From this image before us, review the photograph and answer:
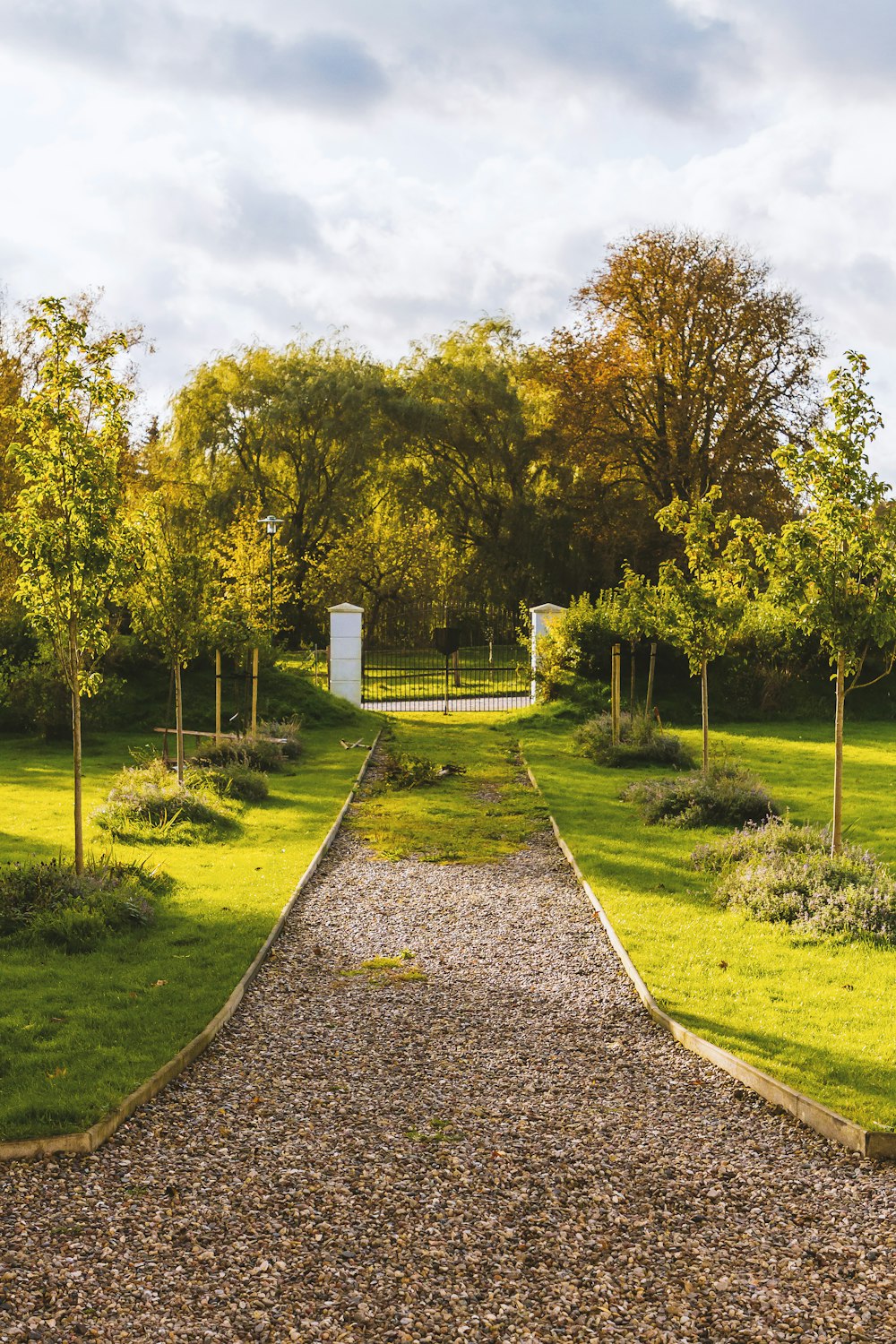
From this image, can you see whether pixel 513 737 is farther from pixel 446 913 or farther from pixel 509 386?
pixel 509 386

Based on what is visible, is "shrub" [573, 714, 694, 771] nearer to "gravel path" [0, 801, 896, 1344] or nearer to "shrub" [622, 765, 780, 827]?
"shrub" [622, 765, 780, 827]

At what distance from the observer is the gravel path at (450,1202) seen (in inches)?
160

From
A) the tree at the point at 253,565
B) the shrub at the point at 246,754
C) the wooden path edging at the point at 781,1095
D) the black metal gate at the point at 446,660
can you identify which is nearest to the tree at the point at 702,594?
the shrub at the point at 246,754

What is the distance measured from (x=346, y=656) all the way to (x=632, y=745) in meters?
9.34

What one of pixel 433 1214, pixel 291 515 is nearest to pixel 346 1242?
pixel 433 1214

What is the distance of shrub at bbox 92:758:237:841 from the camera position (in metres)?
13.0

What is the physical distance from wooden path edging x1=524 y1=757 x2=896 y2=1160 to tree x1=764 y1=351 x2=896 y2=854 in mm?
4056

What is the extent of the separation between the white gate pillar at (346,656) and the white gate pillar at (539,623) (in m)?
4.22

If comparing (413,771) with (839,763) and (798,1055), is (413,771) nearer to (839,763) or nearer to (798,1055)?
(839,763)

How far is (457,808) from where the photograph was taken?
15461mm

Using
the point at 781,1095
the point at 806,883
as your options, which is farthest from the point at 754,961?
the point at 781,1095

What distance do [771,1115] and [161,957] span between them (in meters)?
4.68

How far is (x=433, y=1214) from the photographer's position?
4777 millimetres

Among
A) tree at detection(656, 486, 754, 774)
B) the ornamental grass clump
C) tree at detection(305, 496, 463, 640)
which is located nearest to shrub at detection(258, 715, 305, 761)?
tree at detection(656, 486, 754, 774)
